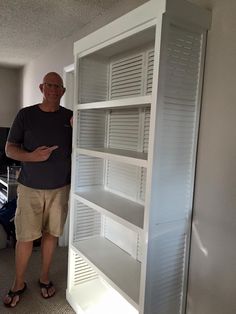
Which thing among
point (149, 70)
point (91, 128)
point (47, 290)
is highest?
point (149, 70)

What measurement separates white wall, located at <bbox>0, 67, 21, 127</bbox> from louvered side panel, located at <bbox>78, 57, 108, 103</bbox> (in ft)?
10.2

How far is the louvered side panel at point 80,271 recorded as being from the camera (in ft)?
6.63

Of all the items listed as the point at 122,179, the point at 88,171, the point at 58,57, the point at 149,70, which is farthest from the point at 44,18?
the point at 122,179

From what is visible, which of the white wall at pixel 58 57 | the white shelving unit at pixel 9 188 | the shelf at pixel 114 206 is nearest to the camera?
the shelf at pixel 114 206

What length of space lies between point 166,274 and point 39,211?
103 cm

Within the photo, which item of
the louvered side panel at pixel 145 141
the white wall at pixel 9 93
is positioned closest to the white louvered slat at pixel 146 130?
the louvered side panel at pixel 145 141

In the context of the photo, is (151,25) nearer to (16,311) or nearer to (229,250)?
(229,250)

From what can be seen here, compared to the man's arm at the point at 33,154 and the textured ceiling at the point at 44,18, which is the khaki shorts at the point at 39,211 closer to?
the man's arm at the point at 33,154

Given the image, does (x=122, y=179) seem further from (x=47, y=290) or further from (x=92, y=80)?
(x=47, y=290)

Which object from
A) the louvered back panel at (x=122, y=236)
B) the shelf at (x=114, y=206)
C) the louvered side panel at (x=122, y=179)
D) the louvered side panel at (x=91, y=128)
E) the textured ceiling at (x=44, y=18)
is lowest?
the louvered back panel at (x=122, y=236)

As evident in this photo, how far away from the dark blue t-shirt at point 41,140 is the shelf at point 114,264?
1.67 ft

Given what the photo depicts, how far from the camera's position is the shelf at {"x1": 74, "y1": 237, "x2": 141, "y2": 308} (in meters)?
1.54

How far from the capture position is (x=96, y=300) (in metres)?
1.98

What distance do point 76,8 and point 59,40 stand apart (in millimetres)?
853
